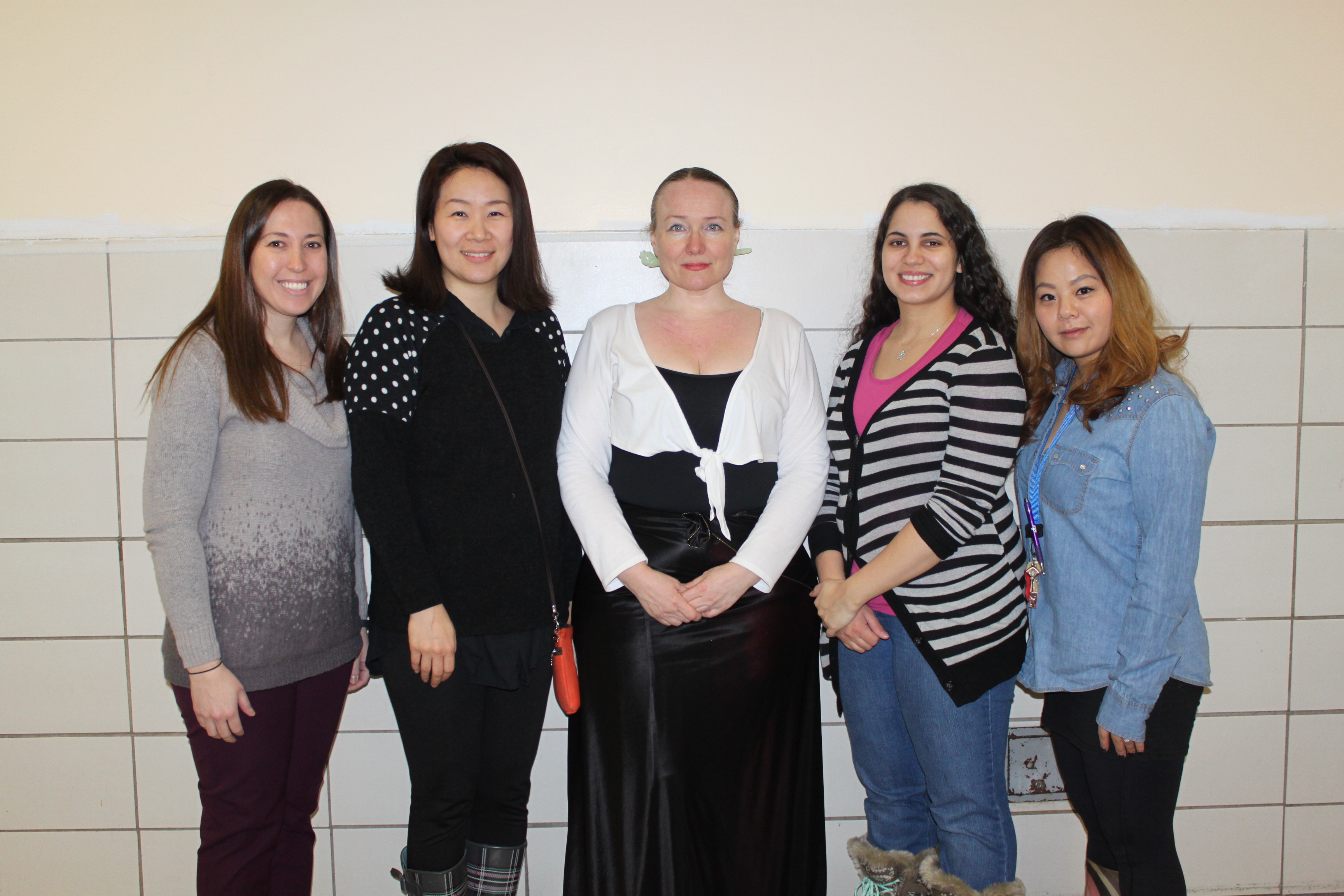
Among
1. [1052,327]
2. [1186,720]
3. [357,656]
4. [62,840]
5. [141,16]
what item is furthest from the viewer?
[62,840]

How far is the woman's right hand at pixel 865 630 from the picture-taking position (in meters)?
1.53

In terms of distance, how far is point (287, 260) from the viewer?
1422 millimetres

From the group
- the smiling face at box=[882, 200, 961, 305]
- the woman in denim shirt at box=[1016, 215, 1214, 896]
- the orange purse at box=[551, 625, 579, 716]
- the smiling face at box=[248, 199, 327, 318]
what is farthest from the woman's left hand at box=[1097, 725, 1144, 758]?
Result: the smiling face at box=[248, 199, 327, 318]

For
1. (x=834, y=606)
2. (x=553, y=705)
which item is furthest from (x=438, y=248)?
(x=553, y=705)

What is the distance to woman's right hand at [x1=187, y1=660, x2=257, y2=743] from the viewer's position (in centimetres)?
134

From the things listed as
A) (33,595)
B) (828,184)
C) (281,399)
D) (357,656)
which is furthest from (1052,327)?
(33,595)

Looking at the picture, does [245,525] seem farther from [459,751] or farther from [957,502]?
[957,502]

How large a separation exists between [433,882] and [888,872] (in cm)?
97

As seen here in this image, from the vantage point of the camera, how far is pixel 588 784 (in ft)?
5.03

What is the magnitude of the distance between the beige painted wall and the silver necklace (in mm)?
555


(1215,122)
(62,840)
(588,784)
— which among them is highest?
(1215,122)

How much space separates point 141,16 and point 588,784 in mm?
2217

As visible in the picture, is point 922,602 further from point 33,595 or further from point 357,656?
point 33,595

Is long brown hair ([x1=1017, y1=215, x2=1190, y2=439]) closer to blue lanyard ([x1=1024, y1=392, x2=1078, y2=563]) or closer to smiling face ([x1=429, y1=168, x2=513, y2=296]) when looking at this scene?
blue lanyard ([x1=1024, y1=392, x2=1078, y2=563])
